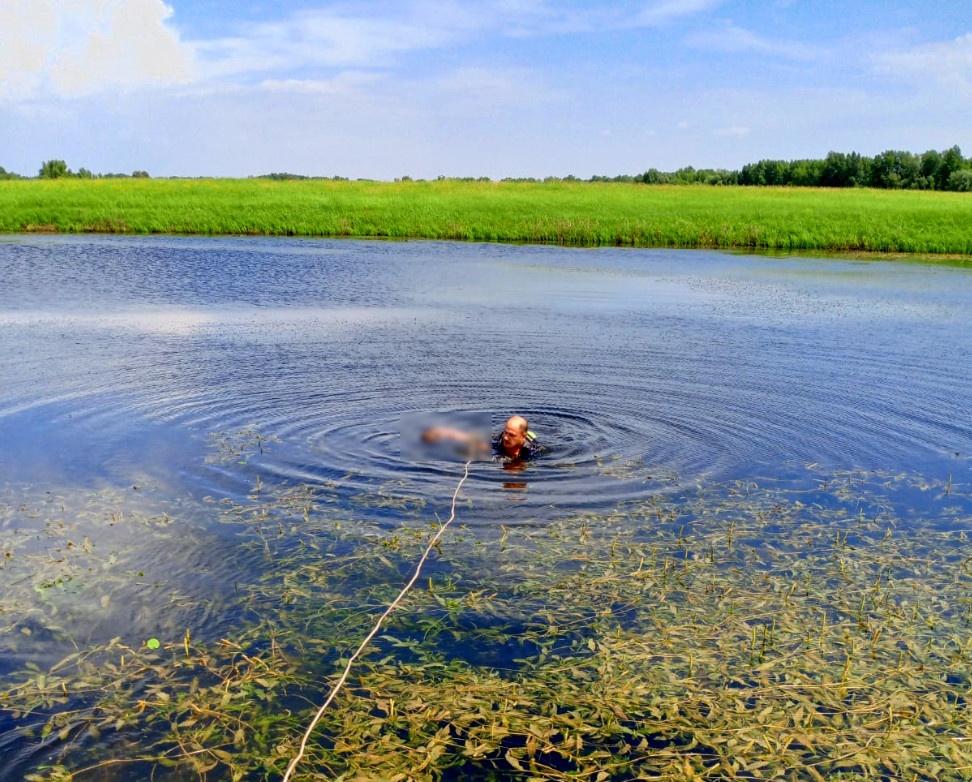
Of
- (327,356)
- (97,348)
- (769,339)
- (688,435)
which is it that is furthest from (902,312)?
(97,348)

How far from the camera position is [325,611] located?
8062 mm

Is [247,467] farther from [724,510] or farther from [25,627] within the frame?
[724,510]

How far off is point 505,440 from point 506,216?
43896 mm

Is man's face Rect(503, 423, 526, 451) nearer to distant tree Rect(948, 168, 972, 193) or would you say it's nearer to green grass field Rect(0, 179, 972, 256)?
green grass field Rect(0, 179, 972, 256)

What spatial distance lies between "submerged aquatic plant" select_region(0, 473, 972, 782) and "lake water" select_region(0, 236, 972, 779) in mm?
517

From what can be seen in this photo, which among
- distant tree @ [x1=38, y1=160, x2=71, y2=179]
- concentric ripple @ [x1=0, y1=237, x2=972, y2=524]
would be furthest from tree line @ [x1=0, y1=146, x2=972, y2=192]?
concentric ripple @ [x1=0, y1=237, x2=972, y2=524]

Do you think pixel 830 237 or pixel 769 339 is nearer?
pixel 769 339

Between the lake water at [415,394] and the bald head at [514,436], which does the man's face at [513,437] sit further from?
the lake water at [415,394]

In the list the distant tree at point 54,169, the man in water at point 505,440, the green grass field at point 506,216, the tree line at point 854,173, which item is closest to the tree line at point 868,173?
the tree line at point 854,173

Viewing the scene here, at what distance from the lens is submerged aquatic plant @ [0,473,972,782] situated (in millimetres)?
6180

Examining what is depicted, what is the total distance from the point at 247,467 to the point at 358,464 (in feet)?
4.95

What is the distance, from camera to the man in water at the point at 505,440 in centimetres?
1215

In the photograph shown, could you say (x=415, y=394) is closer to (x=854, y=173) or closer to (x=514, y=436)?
(x=514, y=436)

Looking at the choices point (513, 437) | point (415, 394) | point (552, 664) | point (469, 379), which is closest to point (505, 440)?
point (513, 437)
